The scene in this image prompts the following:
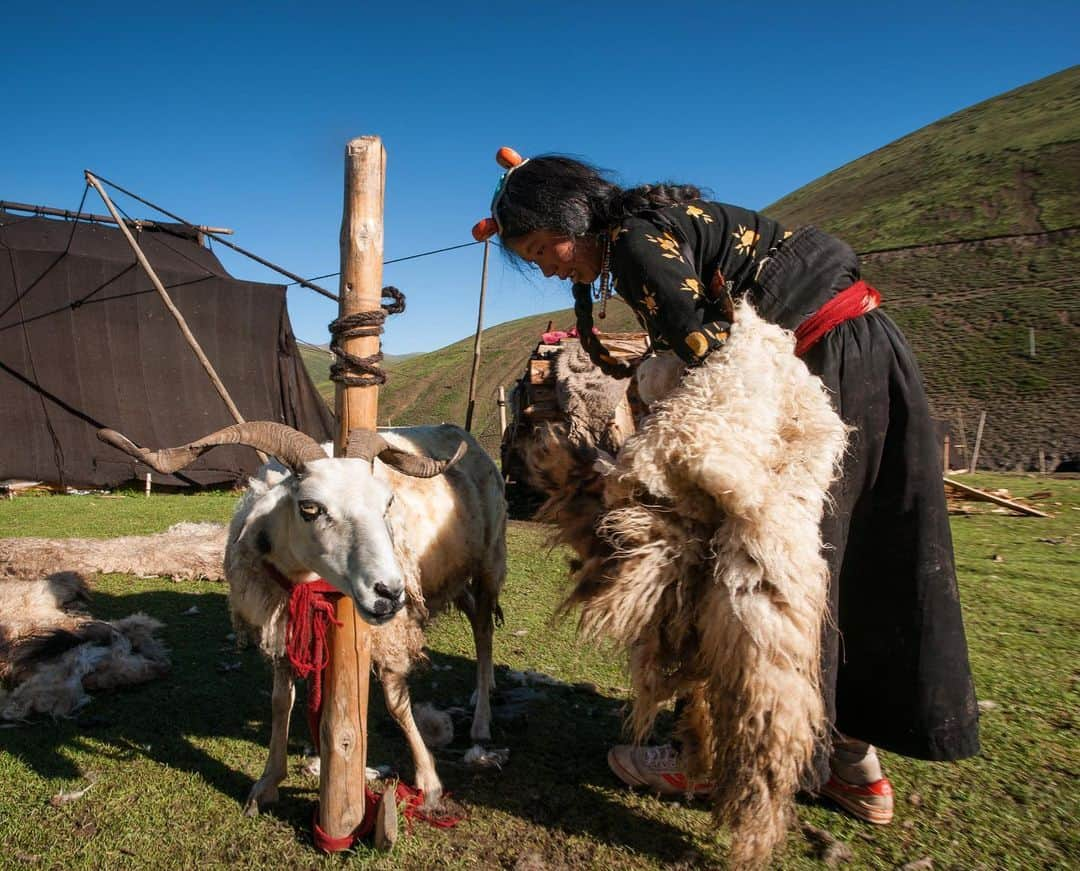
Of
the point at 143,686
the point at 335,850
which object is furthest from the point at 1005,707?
the point at 143,686

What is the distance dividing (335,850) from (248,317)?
1192 centimetres

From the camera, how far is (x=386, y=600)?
2326 mm

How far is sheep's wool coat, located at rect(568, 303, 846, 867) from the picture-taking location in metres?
2.07

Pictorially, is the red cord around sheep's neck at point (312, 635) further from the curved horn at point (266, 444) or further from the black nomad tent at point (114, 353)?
the black nomad tent at point (114, 353)

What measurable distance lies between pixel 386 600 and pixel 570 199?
147 cm

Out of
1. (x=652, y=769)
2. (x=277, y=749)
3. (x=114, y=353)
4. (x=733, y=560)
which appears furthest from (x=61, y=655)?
(x=114, y=353)

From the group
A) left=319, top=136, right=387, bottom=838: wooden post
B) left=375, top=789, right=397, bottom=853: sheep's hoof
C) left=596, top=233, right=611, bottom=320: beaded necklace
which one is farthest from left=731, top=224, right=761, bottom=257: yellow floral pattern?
left=375, top=789, right=397, bottom=853: sheep's hoof

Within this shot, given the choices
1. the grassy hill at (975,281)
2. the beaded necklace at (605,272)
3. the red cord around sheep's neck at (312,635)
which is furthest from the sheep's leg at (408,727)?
the grassy hill at (975,281)

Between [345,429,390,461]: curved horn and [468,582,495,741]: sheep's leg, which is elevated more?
[345,429,390,461]: curved horn

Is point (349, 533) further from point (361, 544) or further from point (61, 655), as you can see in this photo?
point (61, 655)

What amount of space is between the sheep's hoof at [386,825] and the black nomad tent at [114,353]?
10.6 meters

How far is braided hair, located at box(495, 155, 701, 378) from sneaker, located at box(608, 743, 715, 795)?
6.70ft

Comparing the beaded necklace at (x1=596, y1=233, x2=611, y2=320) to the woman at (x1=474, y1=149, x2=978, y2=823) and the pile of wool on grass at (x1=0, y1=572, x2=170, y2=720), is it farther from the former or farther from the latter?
the pile of wool on grass at (x1=0, y1=572, x2=170, y2=720)

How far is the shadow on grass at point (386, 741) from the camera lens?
2.74m
